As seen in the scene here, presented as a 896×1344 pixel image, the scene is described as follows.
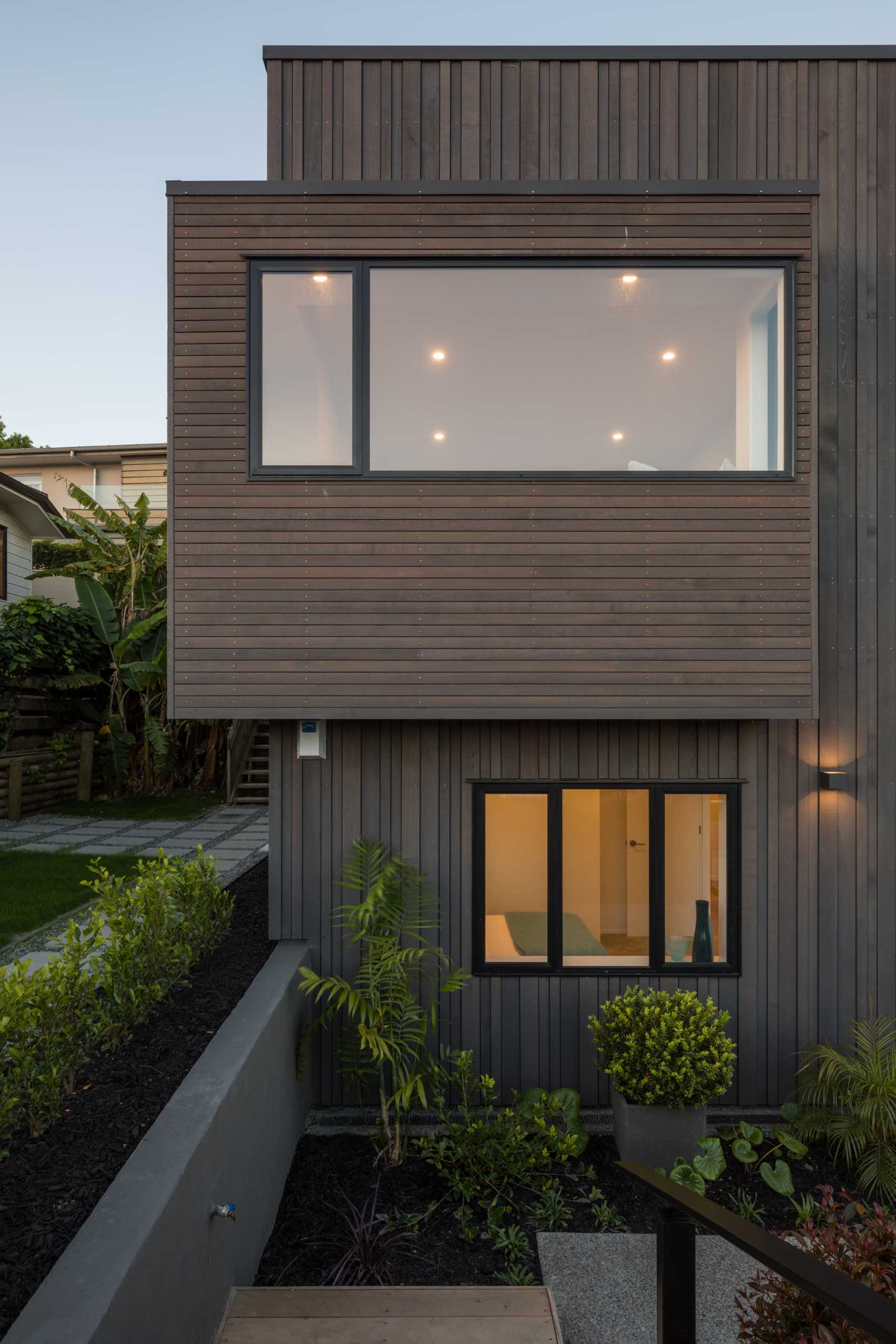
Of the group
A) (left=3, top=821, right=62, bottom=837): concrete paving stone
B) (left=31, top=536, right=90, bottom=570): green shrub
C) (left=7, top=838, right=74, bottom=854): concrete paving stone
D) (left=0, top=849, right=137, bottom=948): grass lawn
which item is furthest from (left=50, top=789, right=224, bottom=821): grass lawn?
(left=31, top=536, right=90, bottom=570): green shrub

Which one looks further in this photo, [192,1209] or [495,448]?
[495,448]

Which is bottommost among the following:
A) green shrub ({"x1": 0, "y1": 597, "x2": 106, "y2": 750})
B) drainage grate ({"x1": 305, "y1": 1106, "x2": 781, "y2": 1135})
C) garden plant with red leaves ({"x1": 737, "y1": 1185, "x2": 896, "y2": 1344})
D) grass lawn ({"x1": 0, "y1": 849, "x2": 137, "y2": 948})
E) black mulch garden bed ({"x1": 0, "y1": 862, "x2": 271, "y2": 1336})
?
drainage grate ({"x1": 305, "y1": 1106, "x2": 781, "y2": 1135})

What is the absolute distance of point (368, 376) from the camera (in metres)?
4.08

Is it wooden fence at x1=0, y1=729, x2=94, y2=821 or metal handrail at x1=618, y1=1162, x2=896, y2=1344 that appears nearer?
metal handrail at x1=618, y1=1162, x2=896, y2=1344

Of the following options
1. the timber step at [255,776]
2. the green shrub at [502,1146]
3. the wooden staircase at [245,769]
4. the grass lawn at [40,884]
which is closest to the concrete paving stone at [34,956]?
the grass lawn at [40,884]

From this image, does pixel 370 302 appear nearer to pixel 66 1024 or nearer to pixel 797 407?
pixel 797 407

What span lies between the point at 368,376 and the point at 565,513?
1.36 metres

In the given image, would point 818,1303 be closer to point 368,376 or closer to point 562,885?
point 562,885

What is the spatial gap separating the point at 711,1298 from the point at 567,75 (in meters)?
6.50

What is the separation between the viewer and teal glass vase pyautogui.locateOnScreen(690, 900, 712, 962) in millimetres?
4559

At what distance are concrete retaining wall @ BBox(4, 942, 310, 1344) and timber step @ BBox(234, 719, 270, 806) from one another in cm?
818

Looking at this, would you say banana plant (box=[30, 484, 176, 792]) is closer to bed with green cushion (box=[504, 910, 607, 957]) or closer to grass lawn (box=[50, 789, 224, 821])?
grass lawn (box=[50, 789, 224, 821])

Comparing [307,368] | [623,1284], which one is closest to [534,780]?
[623,1284]

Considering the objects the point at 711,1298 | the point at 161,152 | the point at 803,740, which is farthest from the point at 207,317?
the point at 161,152
